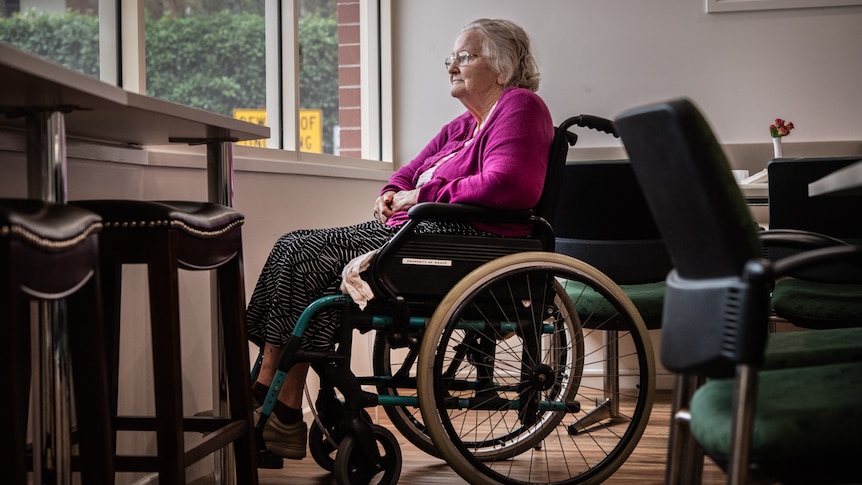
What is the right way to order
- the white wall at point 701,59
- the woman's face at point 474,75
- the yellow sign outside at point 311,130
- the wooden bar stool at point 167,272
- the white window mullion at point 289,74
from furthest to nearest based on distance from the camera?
the white wall at point 701,59 → the yellow sign outside at point 311,130 → the white window mullion at point 289,74 → the woman's face at point 474,75 → the wooden bar stool at point 167,272

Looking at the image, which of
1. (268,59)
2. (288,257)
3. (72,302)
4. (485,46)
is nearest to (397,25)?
(268,59)

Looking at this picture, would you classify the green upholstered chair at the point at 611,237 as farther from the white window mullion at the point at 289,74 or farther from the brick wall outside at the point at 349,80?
the brick wall outside at the point at 349,80

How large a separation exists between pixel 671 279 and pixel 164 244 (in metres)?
0.83

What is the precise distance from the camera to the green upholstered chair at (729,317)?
99 cm

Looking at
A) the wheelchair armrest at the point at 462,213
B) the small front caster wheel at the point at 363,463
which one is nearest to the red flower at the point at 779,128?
the wheelchair armrest at the point at 462,213

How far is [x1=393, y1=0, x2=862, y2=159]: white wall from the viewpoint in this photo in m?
3.58

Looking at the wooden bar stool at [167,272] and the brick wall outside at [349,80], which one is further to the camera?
the brick wall outside at [349,80]

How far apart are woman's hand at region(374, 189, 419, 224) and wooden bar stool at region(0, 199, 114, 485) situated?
109cm

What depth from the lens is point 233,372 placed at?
189cm

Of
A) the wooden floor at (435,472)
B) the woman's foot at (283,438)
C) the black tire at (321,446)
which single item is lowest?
the wooden floor at (435,472)

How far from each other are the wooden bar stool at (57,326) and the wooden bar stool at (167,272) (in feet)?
0.50

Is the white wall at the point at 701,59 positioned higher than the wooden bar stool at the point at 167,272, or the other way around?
the white wall at the point at 701,59

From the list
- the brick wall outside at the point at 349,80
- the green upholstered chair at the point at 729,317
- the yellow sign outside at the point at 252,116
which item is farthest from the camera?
the brick wall outside at the point at 349,80

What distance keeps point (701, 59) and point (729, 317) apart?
2862 millimetres
